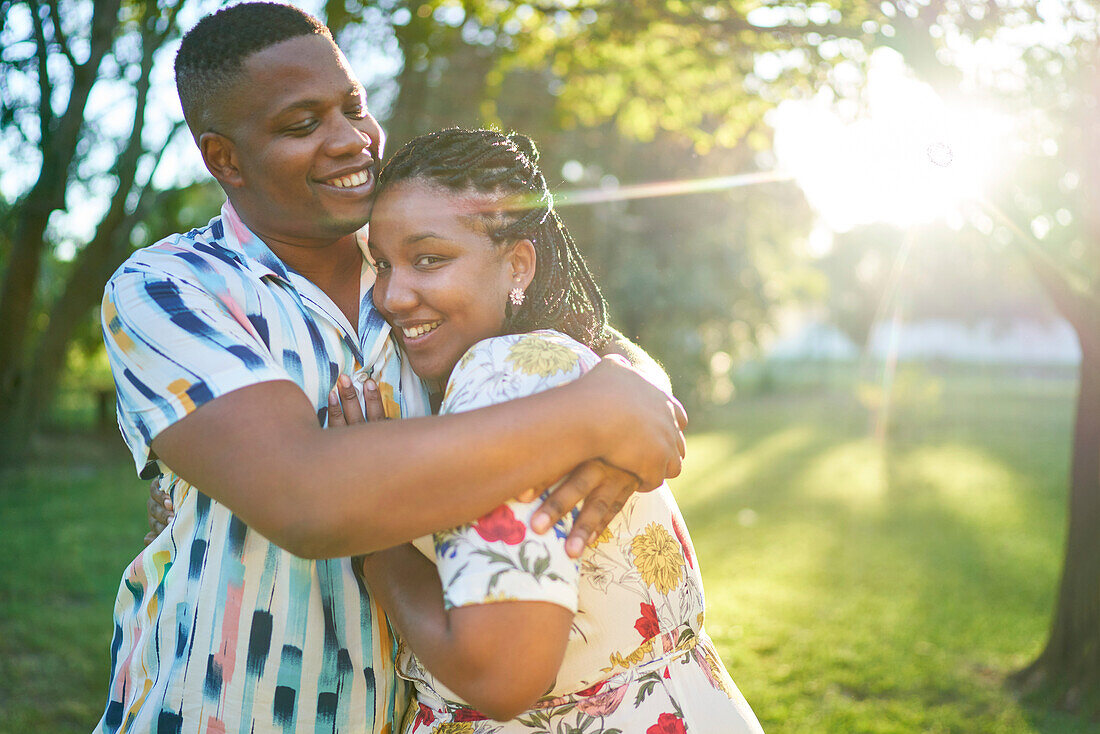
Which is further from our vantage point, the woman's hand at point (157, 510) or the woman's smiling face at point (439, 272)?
the woman's hand at point (157, 510)

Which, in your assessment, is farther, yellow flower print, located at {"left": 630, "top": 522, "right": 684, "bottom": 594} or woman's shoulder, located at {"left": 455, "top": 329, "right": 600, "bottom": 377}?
yellow flower print, located at {"left": 630, "top": 522, "right": 684, "bottom": 594}

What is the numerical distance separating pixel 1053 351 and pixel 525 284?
52.4 meters

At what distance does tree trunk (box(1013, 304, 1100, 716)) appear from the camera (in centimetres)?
502

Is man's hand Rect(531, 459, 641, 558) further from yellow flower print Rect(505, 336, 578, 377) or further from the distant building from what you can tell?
the distant building

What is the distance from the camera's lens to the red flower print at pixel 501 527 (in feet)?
4.40

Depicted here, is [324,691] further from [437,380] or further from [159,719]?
[437,380]

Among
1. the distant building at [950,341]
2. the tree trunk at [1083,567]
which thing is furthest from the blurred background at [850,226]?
the distant building at [950,341]

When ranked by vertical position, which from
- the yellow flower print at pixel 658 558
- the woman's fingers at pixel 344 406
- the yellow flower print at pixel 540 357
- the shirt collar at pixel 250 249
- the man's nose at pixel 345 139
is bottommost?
the yellow flower print at pixel 658 558

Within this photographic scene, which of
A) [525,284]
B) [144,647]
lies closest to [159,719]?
[144,647]

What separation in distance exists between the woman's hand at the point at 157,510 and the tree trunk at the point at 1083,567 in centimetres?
489

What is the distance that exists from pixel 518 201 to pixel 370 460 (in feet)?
2.67

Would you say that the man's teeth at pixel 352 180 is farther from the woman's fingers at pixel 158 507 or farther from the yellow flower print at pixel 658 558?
the yellow flower print at pixel 658 558

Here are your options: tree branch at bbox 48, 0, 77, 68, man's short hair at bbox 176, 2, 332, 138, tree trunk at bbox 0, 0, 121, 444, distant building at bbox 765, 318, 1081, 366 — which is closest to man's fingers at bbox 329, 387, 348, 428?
man's short hair at bbox 176, 2, 332, 138

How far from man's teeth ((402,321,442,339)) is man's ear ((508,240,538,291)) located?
0.69ft
